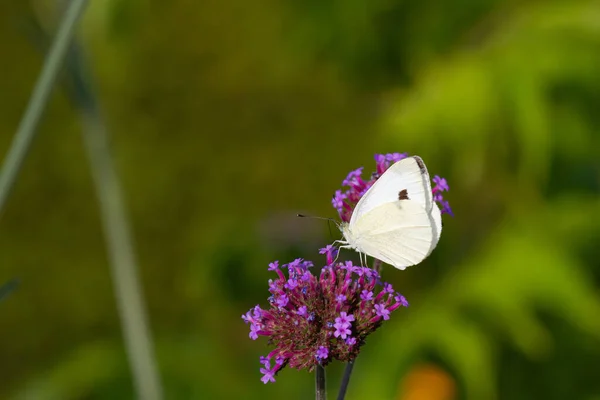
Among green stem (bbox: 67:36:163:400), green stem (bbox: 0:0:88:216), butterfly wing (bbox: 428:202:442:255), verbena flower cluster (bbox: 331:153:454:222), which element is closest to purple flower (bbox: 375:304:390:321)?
butterfly wing (bbox: 428:202:442:255)

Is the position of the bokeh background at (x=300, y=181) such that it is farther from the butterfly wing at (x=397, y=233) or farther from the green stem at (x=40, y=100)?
the butterfly wing at (x=397, y=233)

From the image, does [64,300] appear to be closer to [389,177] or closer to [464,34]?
[464,34]

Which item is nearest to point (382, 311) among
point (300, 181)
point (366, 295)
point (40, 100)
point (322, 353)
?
point (366, 295)

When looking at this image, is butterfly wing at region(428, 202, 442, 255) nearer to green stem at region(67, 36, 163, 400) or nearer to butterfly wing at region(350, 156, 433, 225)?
butterfly wing at region(350, 156, 433, 225)

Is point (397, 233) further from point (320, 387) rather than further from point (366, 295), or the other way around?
point (320, 387)

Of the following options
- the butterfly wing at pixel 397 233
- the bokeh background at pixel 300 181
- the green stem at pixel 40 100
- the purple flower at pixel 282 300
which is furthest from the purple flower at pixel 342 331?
the bokeh background at pixel 300 181

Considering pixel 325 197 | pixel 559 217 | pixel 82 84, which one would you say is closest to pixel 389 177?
pixel 82 84

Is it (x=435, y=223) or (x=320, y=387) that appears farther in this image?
(x=435, y=223)
